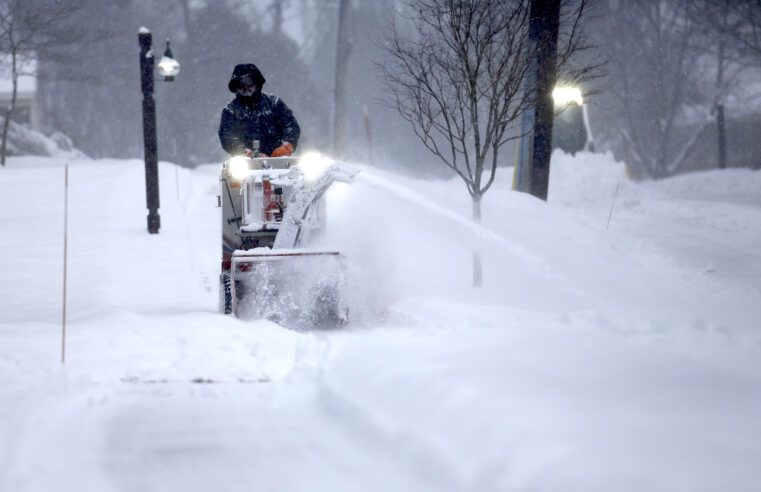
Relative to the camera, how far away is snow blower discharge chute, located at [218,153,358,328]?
6.30 meters

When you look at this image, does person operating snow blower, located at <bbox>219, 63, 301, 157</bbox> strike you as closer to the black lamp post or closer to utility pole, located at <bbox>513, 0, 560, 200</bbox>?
utility pole, located at <bbox>513, 0, 560, 200</bbox>

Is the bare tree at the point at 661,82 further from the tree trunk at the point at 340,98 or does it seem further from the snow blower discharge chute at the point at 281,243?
the snow blower discharge chute at the point at 281,243

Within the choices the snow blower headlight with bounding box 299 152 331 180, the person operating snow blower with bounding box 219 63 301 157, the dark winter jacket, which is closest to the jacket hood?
the person operating snow blower with bounding box 219 63 301 157

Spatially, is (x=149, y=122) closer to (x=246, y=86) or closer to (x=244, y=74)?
(x=246, y=86)

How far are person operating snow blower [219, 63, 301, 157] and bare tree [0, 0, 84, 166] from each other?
21065 millimetres

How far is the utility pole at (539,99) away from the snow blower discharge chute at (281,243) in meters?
2.96


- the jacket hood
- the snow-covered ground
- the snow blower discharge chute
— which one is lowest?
the snow-covered ground

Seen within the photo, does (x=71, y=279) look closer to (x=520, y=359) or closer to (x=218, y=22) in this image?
(x=520, y=359)

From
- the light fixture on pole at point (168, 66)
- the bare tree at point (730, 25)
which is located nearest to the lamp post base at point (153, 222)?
the light fixture on pole at point (168, 66)

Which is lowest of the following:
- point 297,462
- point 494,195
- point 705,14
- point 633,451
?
point 297,462

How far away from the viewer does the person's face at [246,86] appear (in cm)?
786

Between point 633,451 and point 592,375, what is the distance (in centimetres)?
96

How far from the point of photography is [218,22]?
1447 inches

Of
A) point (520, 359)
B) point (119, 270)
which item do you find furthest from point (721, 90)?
point (520, 359)
